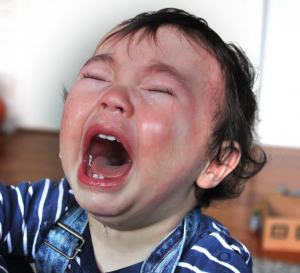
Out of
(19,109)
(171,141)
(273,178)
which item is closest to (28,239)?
(171,141)

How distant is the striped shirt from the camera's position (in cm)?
76

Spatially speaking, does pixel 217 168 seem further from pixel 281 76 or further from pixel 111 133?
pixel 281 76

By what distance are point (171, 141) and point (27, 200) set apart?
35 centimetres

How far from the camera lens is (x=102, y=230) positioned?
0.82 metres

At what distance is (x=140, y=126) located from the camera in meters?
0.68

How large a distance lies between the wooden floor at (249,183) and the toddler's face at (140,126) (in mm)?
1016

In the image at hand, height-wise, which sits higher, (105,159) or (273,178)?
(105,159)

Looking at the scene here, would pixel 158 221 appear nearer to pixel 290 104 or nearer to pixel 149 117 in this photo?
pixel 149 117

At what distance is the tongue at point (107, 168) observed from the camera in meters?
0.69

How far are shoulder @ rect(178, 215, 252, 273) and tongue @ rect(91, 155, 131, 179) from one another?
0.22 m

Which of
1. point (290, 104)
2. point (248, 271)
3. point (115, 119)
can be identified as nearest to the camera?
point (115, 119)

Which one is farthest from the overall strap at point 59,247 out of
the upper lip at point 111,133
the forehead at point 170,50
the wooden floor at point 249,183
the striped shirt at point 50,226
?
the wooden floor at point 249,183

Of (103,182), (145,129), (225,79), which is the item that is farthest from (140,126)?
(225,79)

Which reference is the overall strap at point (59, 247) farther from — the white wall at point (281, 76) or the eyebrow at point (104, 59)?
the white wall at point (281, 76)
